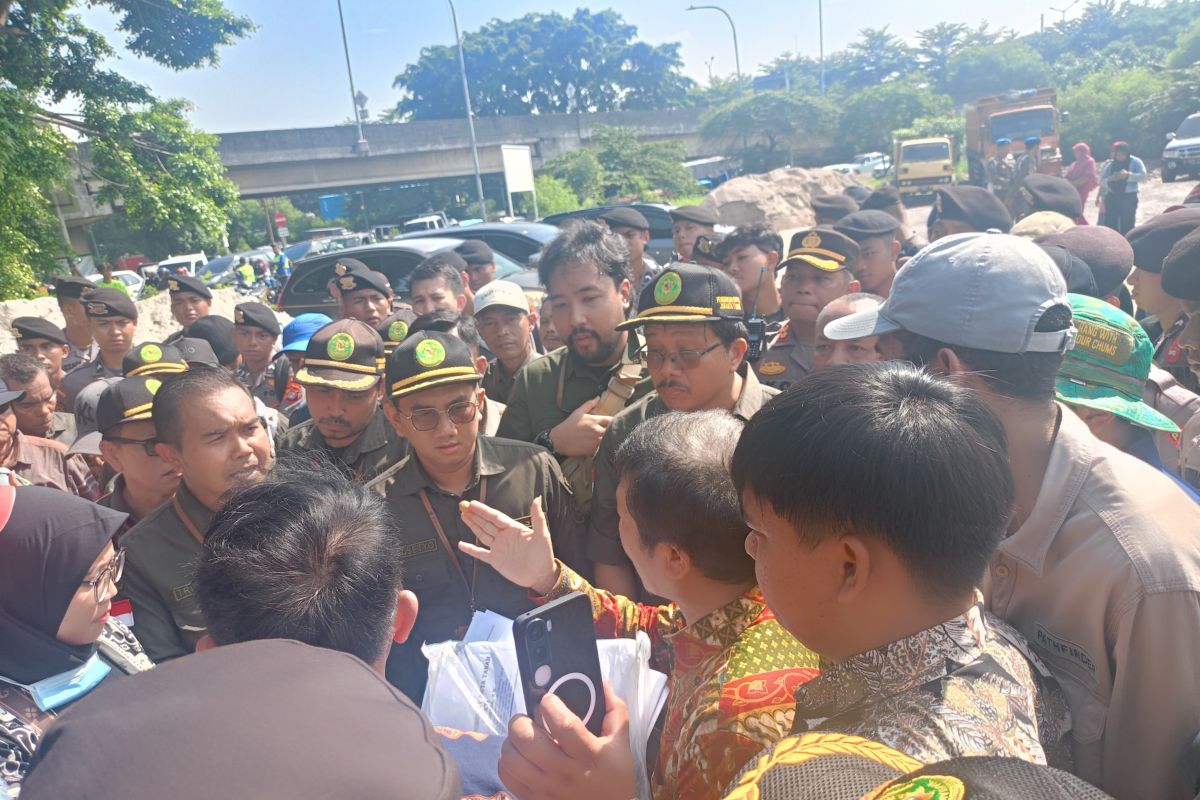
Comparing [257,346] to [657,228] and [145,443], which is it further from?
[657,228]

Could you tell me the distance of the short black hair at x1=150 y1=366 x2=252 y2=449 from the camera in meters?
2.68

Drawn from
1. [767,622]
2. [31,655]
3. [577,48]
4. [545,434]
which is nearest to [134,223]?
[545,434]

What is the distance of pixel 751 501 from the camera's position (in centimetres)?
124

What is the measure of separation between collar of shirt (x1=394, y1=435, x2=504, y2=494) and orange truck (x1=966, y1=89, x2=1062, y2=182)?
19717 millimetres

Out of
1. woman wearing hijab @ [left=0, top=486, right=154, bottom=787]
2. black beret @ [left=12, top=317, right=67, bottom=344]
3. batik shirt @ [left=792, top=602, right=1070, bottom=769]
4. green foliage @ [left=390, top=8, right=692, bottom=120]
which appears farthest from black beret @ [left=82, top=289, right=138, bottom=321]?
green foliage @ [left=390, top=8, right=692, bottom=120]

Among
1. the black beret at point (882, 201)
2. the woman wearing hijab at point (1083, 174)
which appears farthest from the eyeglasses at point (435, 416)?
the woman wearing hijab at point (1083, 174)

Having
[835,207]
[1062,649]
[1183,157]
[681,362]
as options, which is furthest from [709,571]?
[1183,157]

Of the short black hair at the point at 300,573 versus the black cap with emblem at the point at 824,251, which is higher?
the black cap with emblem at the point at 824,251

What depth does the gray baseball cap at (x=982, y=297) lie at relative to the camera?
171 cm

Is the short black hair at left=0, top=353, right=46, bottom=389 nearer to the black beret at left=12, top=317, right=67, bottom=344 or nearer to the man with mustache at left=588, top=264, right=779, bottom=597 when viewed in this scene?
the black beret at left=12, top=317, right=67, bottom=344

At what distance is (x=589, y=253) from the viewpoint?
364cm

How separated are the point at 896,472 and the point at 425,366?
197cm

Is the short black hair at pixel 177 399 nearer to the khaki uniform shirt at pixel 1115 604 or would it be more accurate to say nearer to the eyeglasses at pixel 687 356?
the eyeglasses at pixel 687 356

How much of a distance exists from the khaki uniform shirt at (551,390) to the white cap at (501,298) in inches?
28.7
